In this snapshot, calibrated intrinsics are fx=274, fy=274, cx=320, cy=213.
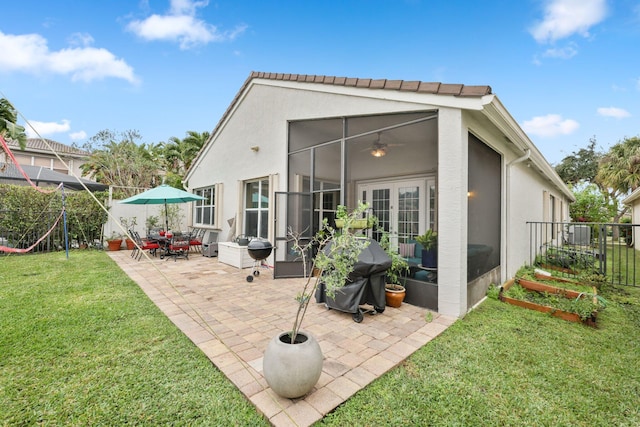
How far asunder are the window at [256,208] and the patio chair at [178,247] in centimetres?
194

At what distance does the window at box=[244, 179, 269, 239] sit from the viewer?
7828 millimetres

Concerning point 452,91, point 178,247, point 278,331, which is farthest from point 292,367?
point 178,247

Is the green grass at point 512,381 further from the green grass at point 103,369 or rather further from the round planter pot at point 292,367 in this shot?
the green grass at point 103,369

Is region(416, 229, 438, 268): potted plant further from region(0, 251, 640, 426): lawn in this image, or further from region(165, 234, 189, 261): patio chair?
region(165, 234, 189, 261): patio chair

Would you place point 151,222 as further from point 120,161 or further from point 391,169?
point 120,161

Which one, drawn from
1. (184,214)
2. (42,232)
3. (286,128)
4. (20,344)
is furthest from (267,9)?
(42,232)

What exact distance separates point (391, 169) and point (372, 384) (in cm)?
638

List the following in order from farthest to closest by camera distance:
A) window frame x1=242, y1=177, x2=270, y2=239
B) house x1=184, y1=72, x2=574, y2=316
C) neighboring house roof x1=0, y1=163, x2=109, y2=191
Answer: neighboring house roof x1=0, y1=163, x2=109, y2=191 → window frame x1=242, y1=177, x2=270, y2=239 → house x1=184, y1=72, x2=574, y2=316

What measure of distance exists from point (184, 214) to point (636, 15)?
681 inches

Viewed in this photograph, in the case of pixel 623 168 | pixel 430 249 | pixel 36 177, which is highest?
pixel 623 168

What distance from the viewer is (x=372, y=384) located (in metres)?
2.37

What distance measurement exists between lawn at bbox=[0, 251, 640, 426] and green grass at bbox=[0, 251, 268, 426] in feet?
0.04

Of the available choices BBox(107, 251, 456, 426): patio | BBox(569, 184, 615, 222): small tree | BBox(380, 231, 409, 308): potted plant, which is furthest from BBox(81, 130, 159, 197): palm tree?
BBox(569, 184, 615, 222): small tree

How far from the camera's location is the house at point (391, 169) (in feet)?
13.0
